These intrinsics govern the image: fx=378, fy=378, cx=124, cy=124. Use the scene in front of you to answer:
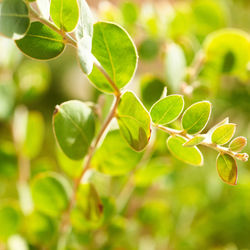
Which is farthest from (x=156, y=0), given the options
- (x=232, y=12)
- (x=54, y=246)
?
(x=54, y=246)

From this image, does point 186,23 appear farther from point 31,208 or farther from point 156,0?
point 156,0

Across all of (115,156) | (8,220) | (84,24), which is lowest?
(8,220)

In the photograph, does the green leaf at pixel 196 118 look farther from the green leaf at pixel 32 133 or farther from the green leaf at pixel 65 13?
the green leaf at pixel 32 133

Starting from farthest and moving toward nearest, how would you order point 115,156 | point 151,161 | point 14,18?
point 151,161, point 115,156, point 14,18

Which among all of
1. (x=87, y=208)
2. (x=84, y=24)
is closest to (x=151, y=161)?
(x=87, y=208)

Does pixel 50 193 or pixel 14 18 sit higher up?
pixel 14 18

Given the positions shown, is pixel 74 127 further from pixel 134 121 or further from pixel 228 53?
pixel 228 53

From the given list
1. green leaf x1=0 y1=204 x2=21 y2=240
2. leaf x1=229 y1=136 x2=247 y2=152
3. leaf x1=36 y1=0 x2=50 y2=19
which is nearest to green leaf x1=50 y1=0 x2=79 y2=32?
leaf x1=36 y1=0 x2=50 y2=19
